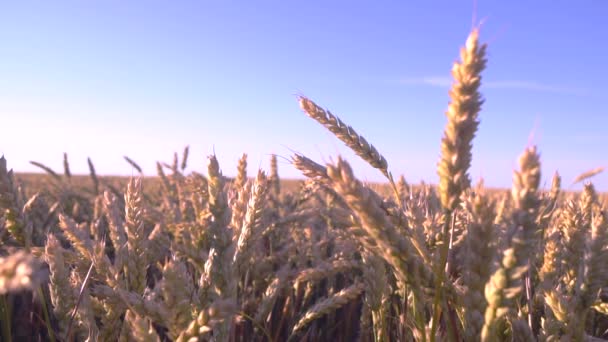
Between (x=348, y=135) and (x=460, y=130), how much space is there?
58cm

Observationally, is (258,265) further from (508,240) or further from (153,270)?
(508,240)

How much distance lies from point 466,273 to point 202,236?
77 cm

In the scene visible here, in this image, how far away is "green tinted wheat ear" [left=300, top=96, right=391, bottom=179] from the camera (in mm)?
1508

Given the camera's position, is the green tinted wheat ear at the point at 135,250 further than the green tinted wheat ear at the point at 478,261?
Yes

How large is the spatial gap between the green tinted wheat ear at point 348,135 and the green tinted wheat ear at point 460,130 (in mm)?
413

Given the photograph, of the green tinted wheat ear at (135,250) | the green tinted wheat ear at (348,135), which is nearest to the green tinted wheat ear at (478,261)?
the green tinted wheat ear at (348,135)

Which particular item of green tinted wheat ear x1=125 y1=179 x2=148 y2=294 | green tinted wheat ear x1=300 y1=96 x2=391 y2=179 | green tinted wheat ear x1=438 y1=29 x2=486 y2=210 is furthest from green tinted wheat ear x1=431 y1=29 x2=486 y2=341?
green tinted wheat ear x1=125 y1=179 x2=148 y2=294

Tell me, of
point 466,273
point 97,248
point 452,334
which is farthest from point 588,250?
point 97,248

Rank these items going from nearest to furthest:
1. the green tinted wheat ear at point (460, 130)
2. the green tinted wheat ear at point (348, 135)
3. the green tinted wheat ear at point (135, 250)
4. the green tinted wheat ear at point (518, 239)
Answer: the green tinted wheat ear at point (518, 239) < the green tinted wheat ear at point (460, 130) < the green tinted wheat ear at point (348, 135) < the green tinted wheat ear at point (135, 250)

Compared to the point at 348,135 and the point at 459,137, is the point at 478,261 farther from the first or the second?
the point at 348,135

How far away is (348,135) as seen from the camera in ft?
5.12

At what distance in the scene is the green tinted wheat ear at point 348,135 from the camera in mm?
1508

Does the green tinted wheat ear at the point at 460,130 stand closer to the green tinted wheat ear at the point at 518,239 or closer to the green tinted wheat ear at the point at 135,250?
the green tinted wheat ear at the point at 518,239

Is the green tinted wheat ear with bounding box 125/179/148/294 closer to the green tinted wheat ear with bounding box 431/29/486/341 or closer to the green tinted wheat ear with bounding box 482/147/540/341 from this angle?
the green tinted wheat ear with bounding box 431/29/486/341
